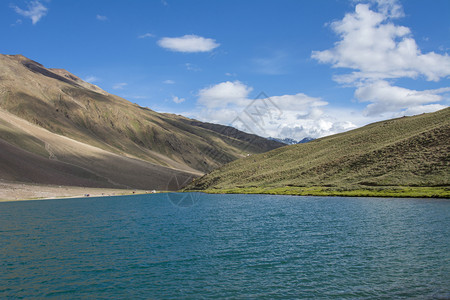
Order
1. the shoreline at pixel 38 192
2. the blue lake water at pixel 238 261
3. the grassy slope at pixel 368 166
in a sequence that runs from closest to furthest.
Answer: the blue lake water at pixel 238 261, the grassy slope at pixel 368 166, the shoreline at pixel 38 192

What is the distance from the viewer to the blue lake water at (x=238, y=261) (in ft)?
70.7

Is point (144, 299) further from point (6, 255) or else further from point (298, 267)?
point (6, 255)

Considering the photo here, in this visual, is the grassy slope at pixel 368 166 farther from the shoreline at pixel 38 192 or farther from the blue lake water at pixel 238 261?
the shoreline at pixel 38 192

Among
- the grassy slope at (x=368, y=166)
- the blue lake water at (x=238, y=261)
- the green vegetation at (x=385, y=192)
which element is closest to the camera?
the blue lake water at (x=238, y=261)

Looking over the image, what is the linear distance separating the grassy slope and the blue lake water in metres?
49.7

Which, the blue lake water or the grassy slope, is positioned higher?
the grassy slope

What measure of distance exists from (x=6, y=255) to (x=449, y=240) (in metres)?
41.9

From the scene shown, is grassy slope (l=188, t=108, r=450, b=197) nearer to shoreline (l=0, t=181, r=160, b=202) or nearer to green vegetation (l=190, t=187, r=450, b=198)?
green vegetation (l=190, t=187, r=450, b=198)

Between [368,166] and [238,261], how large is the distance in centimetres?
10139

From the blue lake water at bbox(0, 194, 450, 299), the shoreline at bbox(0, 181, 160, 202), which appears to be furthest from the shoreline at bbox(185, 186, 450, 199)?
the shoreline at bbox(0, 181, 160, 202)

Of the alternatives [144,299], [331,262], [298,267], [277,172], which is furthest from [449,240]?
[277,172]

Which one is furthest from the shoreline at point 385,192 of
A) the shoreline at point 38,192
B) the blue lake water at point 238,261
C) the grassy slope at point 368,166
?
the shoreline at point 38,192

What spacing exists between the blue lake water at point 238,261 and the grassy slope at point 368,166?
49.7m

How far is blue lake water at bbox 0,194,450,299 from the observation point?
21.5 meters
